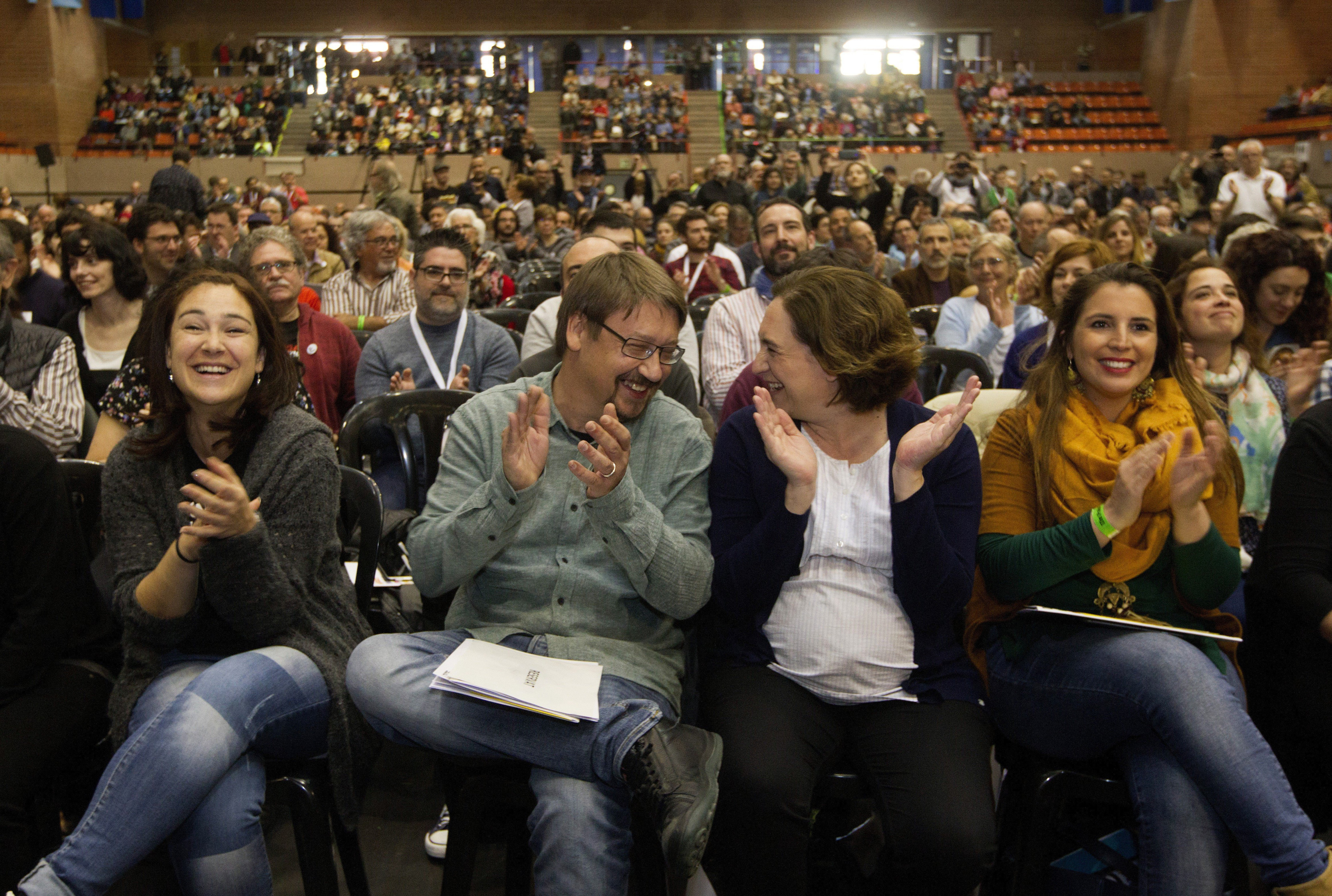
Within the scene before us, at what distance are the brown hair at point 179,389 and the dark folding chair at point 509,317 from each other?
2474 millimetres

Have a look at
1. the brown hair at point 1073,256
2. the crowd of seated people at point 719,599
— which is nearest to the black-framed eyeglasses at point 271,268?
the crowd of seated people at point 719,599

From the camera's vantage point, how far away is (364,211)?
4707mm

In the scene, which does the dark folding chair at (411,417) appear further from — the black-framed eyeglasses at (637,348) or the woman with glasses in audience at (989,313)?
the woman with glasses in audience at (989,313)

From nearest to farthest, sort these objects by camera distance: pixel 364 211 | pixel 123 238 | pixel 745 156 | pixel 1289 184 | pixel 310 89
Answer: pixel 123 238 → pixel 364 211 → pixel 1289 184 → pixel 745 156 → pixel 310 89

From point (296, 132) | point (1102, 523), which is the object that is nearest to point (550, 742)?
point (1102, 523)

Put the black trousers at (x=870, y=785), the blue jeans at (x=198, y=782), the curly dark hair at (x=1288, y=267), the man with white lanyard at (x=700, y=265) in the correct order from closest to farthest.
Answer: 1. the blue jeans at (x=198, y=782)
2. the black trousers at (x=870, y=785)
3. the curly dark hair at (x=1288, y=267)
4. the man with white lanyard at (x=700, y=265)

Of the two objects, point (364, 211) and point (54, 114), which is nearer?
point (364, 211)

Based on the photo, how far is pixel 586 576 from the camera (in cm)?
175

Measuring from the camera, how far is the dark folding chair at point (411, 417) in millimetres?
2654

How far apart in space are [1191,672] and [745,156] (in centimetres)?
1652

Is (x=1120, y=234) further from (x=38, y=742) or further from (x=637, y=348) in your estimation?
(x=38, y=742)

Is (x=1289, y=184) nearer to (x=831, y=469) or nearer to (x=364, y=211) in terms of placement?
(x=364, y=211)

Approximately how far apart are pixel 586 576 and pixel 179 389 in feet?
2.69

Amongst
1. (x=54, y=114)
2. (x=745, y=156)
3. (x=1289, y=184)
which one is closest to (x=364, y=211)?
(x=1289, y=184)
